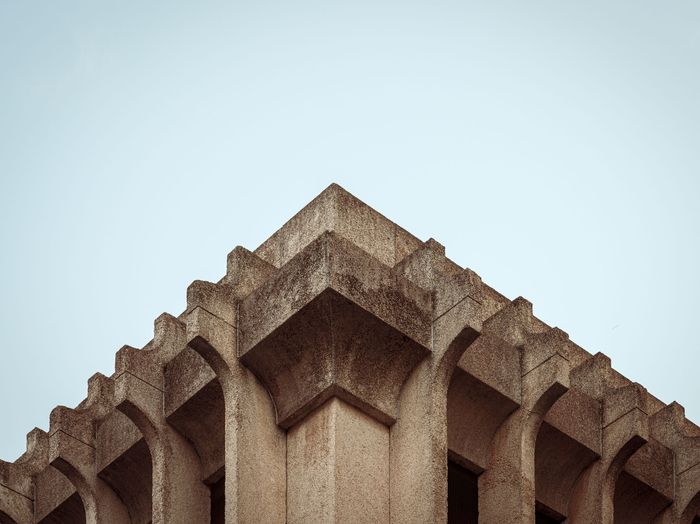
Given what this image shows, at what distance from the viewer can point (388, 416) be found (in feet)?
112

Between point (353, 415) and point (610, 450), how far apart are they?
206 inches

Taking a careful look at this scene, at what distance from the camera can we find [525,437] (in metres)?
35.6

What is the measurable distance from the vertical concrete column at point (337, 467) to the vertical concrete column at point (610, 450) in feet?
14.7

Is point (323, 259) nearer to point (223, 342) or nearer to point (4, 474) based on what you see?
point (223, 342)

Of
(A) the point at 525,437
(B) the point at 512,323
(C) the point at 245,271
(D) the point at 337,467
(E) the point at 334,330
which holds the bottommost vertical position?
(D) the point at 337,467

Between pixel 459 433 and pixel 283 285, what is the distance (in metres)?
3.64

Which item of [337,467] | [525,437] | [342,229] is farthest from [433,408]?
[342,229]

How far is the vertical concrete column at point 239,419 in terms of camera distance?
33.3 meters

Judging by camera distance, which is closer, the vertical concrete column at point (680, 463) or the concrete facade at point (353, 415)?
the concrete facade at point (353, 415)

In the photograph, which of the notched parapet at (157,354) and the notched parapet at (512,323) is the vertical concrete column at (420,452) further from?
the notched parapet at (157,354)

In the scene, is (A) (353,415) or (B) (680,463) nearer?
(A) (353,415)

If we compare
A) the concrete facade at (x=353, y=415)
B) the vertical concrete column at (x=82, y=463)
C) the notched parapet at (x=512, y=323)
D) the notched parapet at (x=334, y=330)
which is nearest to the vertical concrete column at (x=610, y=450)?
the concrete facade at (x=353, y=415)

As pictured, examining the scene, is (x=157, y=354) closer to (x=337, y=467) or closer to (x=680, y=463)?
(x=337, y=467)

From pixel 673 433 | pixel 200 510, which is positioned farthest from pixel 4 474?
pixel 673 433
